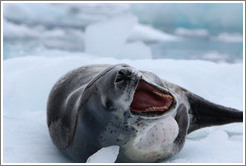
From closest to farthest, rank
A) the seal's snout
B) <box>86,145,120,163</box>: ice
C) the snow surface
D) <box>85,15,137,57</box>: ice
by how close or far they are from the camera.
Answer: the seal's snout, <box>86,145,120,163</box>: ice, the snow surface, <box>85,15,137,57</box>: ice

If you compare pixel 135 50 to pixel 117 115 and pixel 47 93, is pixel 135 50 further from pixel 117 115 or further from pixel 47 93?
pixel 117 115

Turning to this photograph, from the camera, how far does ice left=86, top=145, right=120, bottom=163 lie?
183 centimetres

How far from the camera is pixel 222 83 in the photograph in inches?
149

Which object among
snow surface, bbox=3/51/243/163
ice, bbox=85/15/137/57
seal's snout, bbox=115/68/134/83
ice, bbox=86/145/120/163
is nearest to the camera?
seal's snout, bbox=115/68/134/83

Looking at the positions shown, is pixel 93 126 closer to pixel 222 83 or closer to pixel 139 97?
pixel 139 97

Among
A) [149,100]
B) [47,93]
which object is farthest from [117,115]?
[47,93]

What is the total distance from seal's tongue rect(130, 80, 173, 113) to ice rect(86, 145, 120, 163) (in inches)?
10.0

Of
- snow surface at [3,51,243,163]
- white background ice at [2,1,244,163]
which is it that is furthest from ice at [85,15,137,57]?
snow surface at [3,51,243,163]

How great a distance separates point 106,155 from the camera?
1.83m

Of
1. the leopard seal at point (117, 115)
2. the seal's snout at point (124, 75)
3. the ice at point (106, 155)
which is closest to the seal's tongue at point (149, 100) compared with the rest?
the leopard seal at point (117, 115)

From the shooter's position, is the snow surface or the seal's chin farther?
the snow surface

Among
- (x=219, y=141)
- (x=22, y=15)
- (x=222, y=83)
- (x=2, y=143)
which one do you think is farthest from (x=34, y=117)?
(x=22, y=15)

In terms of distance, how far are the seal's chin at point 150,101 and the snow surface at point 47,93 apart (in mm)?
304

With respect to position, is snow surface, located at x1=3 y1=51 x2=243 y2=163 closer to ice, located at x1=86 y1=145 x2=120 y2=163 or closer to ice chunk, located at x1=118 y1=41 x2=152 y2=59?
ice, located at x1=86 y1=145 x2=120 y2=163
